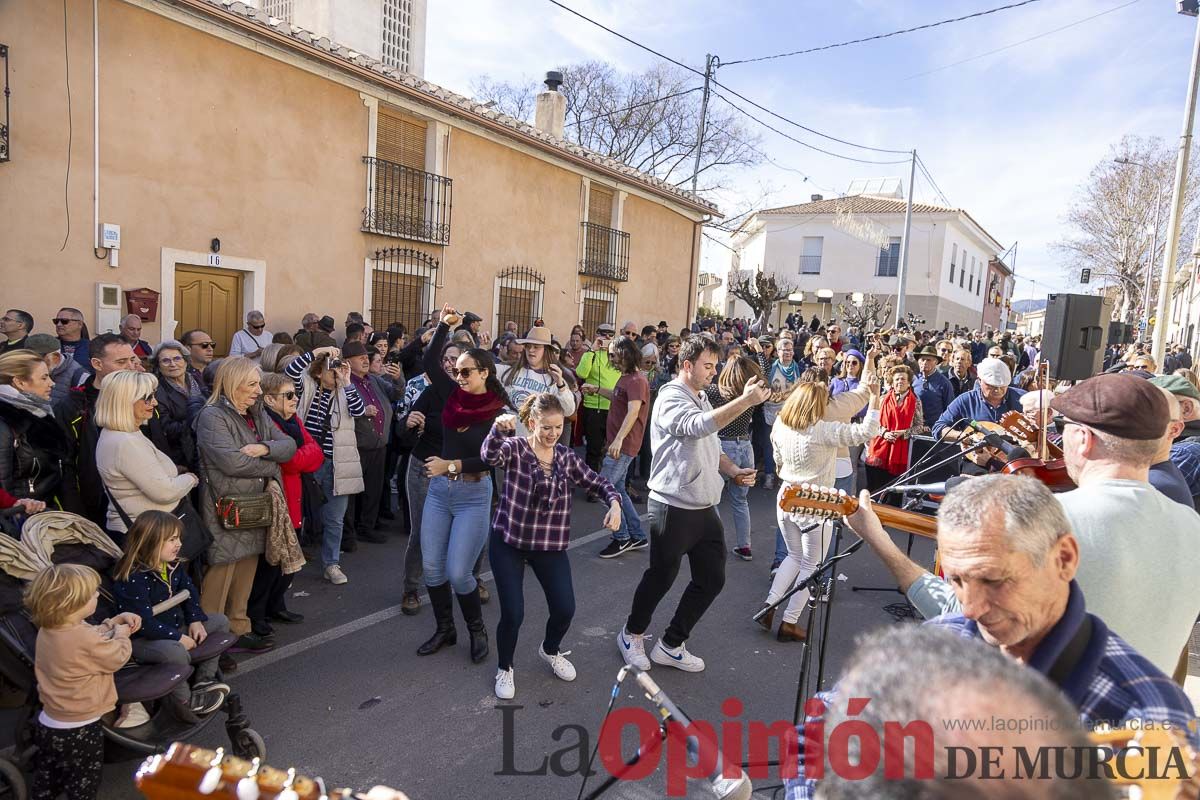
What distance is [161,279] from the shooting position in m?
8.23

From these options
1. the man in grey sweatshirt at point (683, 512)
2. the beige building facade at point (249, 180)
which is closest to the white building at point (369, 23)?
the beige building facade at point (249, 180)

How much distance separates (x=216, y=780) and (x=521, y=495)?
255 cm

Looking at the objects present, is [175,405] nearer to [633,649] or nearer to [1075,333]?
[633,649]

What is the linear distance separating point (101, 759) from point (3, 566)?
0.88 m

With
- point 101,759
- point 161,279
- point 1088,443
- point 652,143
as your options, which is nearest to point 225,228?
point 161,279

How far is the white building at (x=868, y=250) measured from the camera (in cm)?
3559

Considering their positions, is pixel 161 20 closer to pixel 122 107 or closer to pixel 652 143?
pixel 122 107

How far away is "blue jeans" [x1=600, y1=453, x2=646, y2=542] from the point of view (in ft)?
21.1

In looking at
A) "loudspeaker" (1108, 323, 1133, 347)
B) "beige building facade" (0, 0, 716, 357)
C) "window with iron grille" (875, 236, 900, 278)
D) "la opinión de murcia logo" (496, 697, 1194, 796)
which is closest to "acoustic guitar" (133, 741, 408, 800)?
"la opinión de murcia logo" (496, 697, 1194, 796)

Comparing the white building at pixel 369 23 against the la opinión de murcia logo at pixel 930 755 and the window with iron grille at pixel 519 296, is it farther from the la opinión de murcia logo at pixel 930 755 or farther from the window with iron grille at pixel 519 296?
the la opinión de murcia logo at pixel 930 755

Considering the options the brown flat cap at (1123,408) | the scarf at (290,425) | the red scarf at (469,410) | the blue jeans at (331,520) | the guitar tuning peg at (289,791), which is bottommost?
the blue jeans at (331,520)

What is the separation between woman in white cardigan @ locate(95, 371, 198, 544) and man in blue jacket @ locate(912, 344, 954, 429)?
7.30 m

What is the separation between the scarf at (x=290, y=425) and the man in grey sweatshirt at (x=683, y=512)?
2.41 metres

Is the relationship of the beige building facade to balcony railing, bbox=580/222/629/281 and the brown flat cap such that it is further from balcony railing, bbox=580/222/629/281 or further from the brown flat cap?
the brown flat cap
